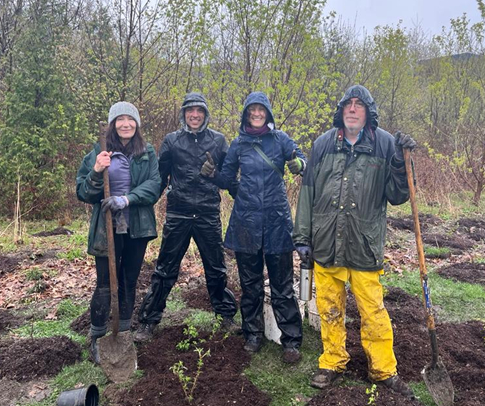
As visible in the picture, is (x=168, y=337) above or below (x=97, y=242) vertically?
below

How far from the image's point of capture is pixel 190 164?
4.01m

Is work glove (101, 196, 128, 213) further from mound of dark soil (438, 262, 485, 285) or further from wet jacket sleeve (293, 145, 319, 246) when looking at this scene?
mound of dark soil (438, 262, 485, 285)

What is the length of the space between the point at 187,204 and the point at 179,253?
0.51 metres

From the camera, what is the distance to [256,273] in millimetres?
3830

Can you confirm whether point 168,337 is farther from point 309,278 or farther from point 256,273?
point 309,278

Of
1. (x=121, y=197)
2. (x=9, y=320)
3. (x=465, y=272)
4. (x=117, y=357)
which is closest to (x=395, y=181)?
(x=121, y=197)

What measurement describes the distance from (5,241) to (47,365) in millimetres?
5204

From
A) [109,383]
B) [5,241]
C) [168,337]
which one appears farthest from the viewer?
[5,241]

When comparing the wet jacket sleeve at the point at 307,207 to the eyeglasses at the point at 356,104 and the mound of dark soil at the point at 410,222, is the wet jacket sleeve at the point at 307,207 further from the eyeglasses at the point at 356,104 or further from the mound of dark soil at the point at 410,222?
the mound of dark soil at the point at 410,222

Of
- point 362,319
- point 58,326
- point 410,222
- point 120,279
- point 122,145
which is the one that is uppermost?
point 122,145

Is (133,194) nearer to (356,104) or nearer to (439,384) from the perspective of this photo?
(356,104)

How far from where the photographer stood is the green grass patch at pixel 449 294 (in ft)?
15.8

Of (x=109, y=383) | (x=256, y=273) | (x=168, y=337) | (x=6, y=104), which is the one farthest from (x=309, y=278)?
(x=6, y=104)

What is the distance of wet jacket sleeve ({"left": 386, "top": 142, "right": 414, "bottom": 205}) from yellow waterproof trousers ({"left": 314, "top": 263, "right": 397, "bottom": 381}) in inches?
22.7
